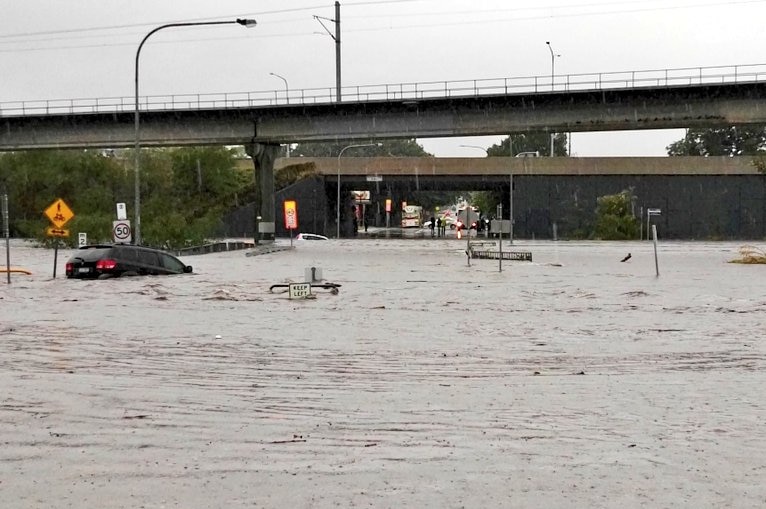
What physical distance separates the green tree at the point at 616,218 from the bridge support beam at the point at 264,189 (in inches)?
1177

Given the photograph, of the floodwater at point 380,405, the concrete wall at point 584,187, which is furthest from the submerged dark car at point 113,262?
the concrete wall at point 584,187

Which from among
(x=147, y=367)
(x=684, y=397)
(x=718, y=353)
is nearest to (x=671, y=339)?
(x=718, y=353)

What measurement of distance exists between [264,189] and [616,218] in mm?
Answer: 31339

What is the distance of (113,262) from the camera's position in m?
27.6

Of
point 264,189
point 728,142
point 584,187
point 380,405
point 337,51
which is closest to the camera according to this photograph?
point 380,405

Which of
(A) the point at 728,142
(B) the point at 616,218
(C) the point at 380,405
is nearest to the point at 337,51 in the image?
(B) the point at 616,218

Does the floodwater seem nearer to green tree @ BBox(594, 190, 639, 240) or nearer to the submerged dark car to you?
the submerged dark car

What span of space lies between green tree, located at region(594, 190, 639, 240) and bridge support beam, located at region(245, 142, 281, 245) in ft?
98.1

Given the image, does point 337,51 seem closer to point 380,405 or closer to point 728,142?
point 380,405

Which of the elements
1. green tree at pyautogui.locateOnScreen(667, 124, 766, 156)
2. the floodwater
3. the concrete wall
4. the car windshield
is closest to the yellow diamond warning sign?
the car windshield

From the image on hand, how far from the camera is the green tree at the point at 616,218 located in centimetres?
7650

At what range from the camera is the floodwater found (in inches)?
251

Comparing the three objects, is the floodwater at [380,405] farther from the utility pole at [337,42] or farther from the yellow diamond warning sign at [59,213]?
the utility pole at [337,42]

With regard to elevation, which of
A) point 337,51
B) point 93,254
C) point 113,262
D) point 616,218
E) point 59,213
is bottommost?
point 113,262
